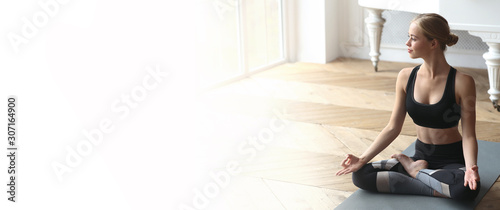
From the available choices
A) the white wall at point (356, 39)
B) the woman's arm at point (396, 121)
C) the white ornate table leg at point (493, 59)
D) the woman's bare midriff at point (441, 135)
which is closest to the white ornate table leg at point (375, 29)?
the white wall at point (356, 39)

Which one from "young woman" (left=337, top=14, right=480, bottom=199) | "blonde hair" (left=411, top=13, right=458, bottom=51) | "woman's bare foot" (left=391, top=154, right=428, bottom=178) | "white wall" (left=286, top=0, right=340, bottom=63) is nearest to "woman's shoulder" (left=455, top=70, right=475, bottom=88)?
"young woman" (left=337, top=14, right=480, bottom=199)

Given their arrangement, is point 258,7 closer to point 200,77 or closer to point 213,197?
point 200,77

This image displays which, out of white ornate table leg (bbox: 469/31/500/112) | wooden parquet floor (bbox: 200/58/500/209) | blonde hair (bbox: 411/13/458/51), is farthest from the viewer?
white ornate table leg (bbox: 469/31/500/112)

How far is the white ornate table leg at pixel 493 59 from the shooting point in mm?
3906

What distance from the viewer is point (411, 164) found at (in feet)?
9.92

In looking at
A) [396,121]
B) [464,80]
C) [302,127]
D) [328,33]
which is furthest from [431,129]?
[328,33]

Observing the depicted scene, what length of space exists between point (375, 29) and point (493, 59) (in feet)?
3.88

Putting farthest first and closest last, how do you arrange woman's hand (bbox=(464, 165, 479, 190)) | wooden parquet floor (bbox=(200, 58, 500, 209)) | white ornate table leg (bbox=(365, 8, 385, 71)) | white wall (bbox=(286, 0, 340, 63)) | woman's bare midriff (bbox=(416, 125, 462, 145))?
1. white wall (bbox=(286, 0, 340, 63))
2. white ornate table leg (bbox=(365, 8, 385, 71))
3. wooden parquet floor (bbox=(200, 58, 500, 209))
4. woman's bare midriff (bbox=(416, 125, 462, 145))
5. woman's hand (bbox=(464, 165, 479, 190))

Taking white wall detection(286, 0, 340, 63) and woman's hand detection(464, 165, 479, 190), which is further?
white wall detection(286, 0, 340, 63)

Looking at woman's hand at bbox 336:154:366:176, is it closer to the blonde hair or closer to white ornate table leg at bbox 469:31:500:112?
the blonde hair

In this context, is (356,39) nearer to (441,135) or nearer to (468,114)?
(441,135)

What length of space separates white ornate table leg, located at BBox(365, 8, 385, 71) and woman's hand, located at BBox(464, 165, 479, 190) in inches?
92.3

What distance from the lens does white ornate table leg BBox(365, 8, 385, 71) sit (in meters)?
4.95

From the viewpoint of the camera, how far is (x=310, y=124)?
409 cm
